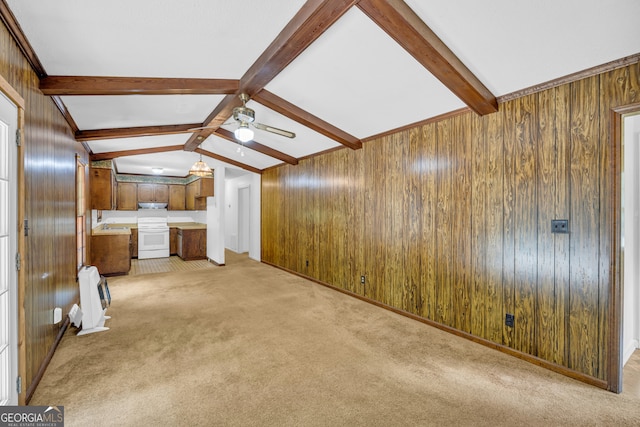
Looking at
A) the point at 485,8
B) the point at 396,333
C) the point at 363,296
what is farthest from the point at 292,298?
the point at 485,8

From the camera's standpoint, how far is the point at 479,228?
280 cm

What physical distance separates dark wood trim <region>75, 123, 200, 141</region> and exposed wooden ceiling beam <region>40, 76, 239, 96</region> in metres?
1.62

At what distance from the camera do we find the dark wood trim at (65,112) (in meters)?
2.77

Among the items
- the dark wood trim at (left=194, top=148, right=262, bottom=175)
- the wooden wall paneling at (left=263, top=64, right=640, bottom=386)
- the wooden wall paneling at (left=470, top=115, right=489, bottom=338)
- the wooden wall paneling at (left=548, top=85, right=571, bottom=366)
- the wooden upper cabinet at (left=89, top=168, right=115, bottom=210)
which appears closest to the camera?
the wooden wall paneling at (left=263, top=64, right=640, bottom=386)

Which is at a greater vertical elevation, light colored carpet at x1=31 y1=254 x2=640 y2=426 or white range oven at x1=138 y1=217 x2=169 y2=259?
white range oven at x1=138 y1=217 x2=169 y2=259

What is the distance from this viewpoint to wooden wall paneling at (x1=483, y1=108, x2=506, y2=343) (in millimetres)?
2639

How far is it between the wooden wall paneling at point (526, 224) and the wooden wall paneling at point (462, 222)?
1.38 feet

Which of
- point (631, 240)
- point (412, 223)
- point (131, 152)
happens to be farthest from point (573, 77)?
point (131, 152)

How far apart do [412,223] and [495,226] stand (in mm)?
931

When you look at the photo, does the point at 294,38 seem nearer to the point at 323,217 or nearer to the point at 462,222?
the point at 462,222

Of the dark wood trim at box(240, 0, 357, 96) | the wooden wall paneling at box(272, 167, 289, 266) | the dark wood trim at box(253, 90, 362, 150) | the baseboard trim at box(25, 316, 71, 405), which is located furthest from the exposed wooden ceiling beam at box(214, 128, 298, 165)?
the baseboard trim at box(25, 316, 71, 405)

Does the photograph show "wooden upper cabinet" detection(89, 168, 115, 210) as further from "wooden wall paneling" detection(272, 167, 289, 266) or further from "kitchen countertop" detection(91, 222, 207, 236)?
"wooden wall paneling" detection(272, 167, 289, 266)

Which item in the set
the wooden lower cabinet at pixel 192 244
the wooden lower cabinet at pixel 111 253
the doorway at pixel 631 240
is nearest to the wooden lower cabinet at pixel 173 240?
the wooden lower cabinet at pixel 192 244

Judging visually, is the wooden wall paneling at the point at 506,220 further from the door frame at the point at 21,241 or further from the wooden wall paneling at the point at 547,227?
the door frame at the point at 21,241
